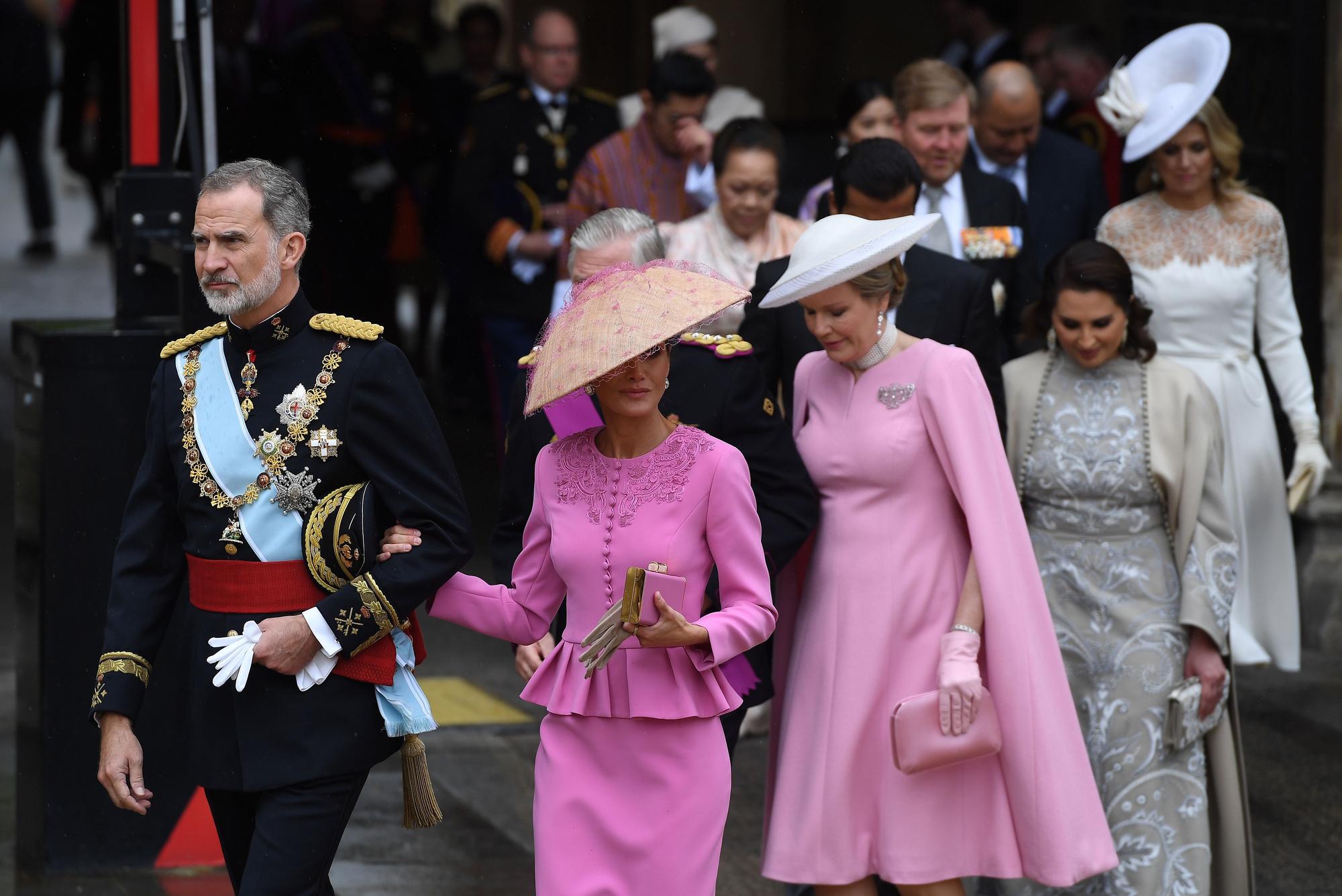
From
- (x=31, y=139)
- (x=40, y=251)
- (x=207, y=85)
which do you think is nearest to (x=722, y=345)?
(x=207, y=85)

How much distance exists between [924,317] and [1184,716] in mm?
1105

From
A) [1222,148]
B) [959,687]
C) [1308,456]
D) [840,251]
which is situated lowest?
[959,687]

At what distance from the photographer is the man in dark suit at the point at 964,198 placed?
5.73 m

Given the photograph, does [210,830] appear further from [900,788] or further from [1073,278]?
[1073,278]

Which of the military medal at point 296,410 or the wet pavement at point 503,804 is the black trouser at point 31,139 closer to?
the wet pavement at point 503,804

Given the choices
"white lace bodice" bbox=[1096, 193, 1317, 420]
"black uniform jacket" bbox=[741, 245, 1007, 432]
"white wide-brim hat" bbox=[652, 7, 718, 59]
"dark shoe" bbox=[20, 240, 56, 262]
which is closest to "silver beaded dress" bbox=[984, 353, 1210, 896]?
"black uniform jacket" bbox=[741, 245, 1007, 432]

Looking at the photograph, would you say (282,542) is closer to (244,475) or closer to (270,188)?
(244,475)

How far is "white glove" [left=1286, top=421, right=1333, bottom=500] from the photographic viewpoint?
5707mm

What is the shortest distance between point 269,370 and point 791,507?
1.14m

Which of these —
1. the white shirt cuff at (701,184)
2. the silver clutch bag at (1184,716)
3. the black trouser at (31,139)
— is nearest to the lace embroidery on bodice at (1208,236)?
the silver clutch bag at (1184,716)

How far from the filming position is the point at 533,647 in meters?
4.17

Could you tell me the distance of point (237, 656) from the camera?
3.62 m

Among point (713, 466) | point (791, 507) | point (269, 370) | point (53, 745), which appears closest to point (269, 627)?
point (269, 370)

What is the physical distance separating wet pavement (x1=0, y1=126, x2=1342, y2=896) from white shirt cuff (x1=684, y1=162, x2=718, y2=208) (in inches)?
72.9
